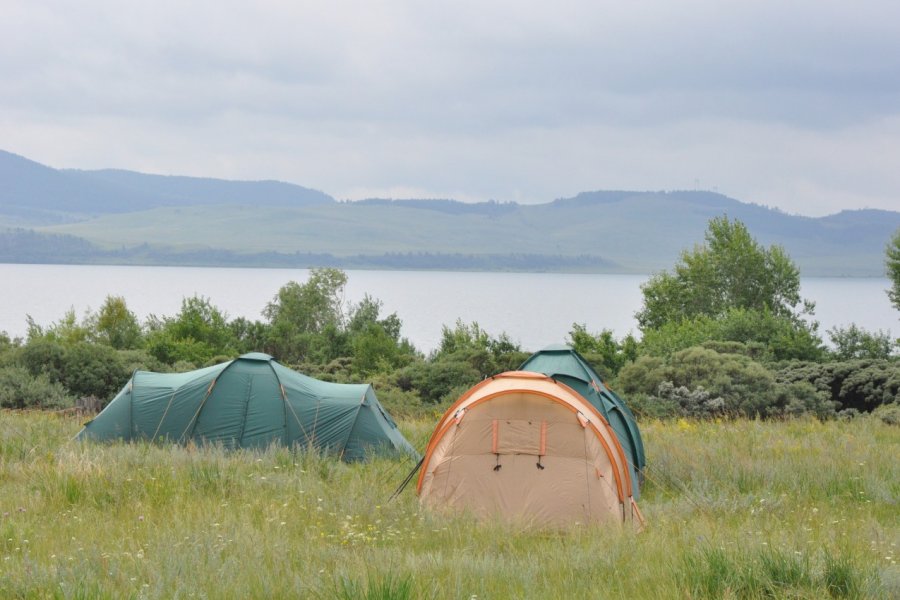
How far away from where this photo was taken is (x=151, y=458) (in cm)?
1079

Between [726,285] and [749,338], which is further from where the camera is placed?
[726,285]

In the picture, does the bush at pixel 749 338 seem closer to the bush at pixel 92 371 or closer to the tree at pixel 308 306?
the bush at pixel 92 371

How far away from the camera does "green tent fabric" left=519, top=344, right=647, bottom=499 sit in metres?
12.9

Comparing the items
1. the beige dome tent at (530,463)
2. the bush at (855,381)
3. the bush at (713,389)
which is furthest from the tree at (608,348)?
the beige dome tent at (530,463)

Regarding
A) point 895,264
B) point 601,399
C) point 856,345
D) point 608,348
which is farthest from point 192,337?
point 895,264

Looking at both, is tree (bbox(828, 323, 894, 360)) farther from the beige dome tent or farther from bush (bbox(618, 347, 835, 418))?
the beige dome tent

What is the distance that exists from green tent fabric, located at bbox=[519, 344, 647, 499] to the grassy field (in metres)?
0.30

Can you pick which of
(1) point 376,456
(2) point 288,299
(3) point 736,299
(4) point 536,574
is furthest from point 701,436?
(3) point 736,299

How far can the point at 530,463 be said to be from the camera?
395 inches

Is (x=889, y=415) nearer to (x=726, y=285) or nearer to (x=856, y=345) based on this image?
(x=856, y=345)

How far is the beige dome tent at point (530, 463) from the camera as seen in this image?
984 centimetres

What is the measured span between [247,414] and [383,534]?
6266mm

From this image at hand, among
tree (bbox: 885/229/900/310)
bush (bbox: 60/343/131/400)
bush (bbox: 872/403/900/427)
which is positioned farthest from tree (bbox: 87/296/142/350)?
tree (bbox: 885/229/900/310)

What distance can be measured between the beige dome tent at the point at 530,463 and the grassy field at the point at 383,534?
20.0 inches
